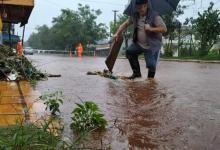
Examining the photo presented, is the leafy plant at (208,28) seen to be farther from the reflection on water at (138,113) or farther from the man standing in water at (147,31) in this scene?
the reflection on water at (138,113)

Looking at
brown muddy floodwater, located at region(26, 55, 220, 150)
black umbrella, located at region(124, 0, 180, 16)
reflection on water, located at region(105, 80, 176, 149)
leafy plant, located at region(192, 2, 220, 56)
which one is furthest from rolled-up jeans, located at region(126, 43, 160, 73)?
leafy plant, located at region(192, 2, 220, 56)

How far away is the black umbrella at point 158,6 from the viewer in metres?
9.16

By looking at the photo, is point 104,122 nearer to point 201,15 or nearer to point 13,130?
point 13,130

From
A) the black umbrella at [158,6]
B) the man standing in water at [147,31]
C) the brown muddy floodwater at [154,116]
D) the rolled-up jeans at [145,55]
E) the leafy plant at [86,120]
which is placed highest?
the black umbrella at [158,6]

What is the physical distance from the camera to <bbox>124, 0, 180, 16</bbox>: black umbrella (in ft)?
30.1

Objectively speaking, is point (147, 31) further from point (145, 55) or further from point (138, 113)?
point (138, 113)

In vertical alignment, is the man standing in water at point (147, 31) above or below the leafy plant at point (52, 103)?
above

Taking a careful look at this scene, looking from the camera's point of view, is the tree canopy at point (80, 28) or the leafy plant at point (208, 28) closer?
the leafy plant at point (208, 28)

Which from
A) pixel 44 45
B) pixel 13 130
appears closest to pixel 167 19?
pixel 13 130

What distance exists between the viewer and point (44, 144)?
9.39 feet

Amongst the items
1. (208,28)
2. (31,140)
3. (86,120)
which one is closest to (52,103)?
(86,120)

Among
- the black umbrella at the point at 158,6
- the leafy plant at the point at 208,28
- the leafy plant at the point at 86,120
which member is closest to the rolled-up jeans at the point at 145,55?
the black umbrella at the point at 158,6

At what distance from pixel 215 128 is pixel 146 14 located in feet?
16.7

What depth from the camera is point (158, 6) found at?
958cm
